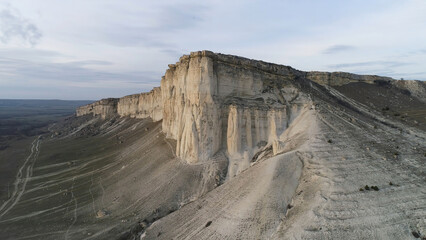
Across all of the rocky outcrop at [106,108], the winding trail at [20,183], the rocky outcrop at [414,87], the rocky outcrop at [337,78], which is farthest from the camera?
the rocky outcrop at [106,108]

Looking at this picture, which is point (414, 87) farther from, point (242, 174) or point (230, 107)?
point (242, 174)

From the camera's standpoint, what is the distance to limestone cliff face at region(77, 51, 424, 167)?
1074 inches

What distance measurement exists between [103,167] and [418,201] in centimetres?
3555

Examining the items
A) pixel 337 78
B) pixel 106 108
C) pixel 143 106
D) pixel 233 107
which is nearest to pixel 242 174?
pixel 233 107

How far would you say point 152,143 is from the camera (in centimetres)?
3747

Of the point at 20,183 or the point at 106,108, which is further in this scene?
the point at 106,108

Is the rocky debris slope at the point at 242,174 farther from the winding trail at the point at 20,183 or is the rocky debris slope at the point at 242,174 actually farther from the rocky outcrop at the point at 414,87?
the rocky outcrop at the point at 414,87

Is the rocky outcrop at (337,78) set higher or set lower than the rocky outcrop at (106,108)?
higher

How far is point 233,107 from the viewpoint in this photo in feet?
90.3

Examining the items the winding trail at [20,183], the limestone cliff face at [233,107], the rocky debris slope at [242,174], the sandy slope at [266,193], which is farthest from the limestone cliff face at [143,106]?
the winding trail at [20,183]

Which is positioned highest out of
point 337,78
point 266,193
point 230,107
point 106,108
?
point 337,78

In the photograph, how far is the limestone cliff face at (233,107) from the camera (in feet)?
89.5

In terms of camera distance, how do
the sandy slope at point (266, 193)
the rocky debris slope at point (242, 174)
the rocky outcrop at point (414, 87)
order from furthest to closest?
1. the rocky outcrop at point (414, 87)
2. the rocky debris slope at point (242, 174)
3. the sandy slope at point (266, 193)

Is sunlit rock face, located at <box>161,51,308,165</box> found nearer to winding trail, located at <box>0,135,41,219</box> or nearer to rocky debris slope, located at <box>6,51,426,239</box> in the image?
rocky debris slope, located at <box>6,51,426,239</box>
